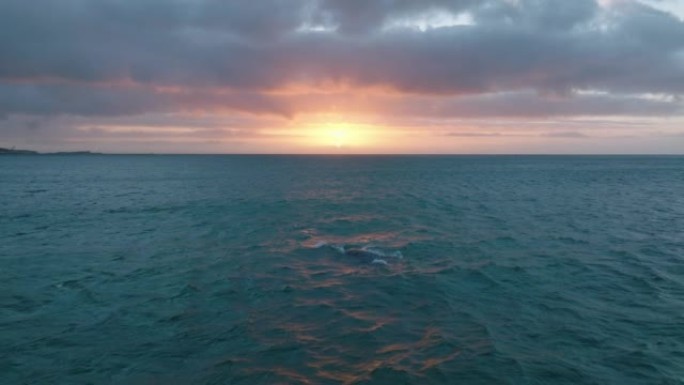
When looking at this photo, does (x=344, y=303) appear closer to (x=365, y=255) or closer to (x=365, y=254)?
(x=365, y=255)

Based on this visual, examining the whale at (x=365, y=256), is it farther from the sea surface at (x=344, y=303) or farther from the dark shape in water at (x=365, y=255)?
the sea surface at (x=344, y=303)

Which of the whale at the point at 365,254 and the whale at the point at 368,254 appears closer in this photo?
the whale at the point at 365,254

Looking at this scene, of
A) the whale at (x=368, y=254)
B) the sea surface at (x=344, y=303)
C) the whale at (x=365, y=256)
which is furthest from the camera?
the whale at (x=368, y=254)

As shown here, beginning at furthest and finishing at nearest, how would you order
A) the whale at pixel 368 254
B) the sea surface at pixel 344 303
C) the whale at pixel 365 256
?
1. the whale at pixel 368 254
2. the whale at pixel 365 256
3. the sea surface at pixel 344 303

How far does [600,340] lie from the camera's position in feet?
53.7

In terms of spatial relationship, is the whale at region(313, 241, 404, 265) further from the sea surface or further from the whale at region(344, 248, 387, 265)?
the sea surface

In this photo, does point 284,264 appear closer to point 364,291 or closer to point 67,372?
point 364,291

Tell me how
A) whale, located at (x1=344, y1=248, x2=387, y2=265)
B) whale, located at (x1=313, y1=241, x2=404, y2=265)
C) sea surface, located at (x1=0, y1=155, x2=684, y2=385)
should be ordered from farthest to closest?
whale, located at (x1=313, y1=241, x2=404, y2=265) → whale, located at (x1=344, y1=248, x2=387, y2=265) → sea surface, located at (x1=0, y1=155, x2=684, y2=385)

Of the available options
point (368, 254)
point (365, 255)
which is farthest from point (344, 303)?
point (368, 254)

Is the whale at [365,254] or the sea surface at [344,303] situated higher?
the whale at [365,254]

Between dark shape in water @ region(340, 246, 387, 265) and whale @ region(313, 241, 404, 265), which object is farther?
whale @ region(313, 241, 404, 265)

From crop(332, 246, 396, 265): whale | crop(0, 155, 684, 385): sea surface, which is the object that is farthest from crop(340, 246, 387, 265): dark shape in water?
crop(0, 155, 684, 385): sea surface

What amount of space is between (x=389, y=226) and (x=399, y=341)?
26099 mm

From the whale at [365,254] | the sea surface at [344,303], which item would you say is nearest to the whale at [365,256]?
the whale at [365,254]
